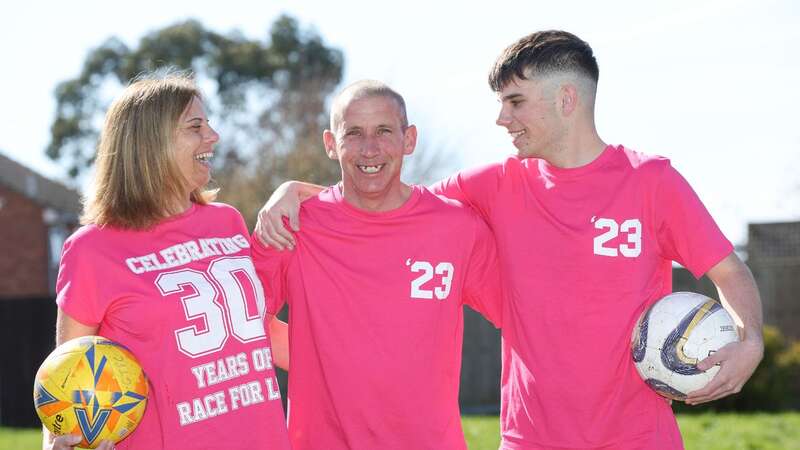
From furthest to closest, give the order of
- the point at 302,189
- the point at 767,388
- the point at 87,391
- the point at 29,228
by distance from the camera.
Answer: the point at 29,228
the point at 767,388
the point at 302,189
the point at 87,391

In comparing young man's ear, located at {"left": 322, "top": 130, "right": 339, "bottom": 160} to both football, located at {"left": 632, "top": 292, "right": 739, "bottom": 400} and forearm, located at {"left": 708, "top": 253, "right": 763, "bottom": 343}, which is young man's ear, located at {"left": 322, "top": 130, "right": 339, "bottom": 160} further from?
forearm, located at {"left": 708, "top": 253, "right": 763, "bottom": 343}

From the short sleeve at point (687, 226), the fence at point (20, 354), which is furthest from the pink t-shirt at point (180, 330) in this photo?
the fence at point (20, 354)

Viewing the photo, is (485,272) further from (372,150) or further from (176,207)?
(176,207)

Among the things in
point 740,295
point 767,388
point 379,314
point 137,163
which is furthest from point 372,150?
point 767,388

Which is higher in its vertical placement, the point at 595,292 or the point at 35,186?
the point at 595,292

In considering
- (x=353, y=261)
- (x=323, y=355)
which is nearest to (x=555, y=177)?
(x=353, y=261)

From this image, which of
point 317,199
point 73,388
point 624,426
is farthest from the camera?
point 317,199

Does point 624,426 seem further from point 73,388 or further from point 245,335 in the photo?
point 73,388

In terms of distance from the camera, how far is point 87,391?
147 inches

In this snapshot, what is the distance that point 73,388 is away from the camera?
373 centimetres

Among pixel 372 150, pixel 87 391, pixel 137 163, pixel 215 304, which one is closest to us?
pixel 87 391

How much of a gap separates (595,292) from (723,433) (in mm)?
7438

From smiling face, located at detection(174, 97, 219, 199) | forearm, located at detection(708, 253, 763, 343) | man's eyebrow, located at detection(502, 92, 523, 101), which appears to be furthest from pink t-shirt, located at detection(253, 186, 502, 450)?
forearm, located at detection(708, 253, 763, 343)

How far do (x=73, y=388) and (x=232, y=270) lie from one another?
858 mm
